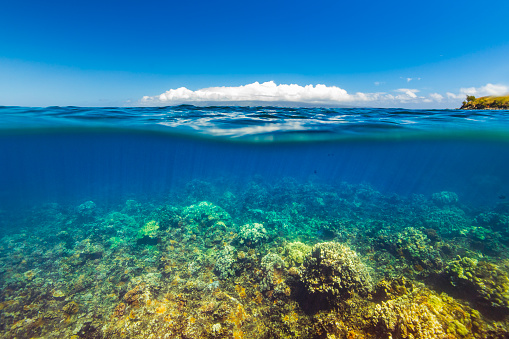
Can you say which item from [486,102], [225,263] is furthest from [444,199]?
[225,263]

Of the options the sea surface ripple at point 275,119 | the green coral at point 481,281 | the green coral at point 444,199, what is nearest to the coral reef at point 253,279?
the green coral at point 481,281

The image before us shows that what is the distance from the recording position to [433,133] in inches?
685

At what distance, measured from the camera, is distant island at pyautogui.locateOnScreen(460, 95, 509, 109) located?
13529mm

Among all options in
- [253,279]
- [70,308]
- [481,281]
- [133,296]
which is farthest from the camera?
[253,279]

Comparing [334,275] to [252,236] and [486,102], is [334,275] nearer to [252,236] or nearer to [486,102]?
[252,236]

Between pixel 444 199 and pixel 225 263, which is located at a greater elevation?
pixel 225 263

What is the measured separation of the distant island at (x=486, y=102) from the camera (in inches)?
533

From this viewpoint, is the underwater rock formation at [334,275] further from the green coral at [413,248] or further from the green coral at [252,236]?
the green coral at [413,248]

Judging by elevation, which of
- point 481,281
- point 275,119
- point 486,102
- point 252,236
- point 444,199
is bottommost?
point 444,199

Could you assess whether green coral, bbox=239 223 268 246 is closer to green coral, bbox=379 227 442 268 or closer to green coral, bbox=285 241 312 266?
green coral, bbox=285 241 312 266

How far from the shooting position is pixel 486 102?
14.6 m

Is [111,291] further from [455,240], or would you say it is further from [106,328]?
Answer: [455,240]

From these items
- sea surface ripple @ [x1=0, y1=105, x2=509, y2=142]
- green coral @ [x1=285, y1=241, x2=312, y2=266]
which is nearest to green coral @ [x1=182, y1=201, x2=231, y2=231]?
green coral @ [x1=285, y1=241, x2=312, y2=266]

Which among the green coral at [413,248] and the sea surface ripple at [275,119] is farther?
the sea surface ripple at [275,119]
